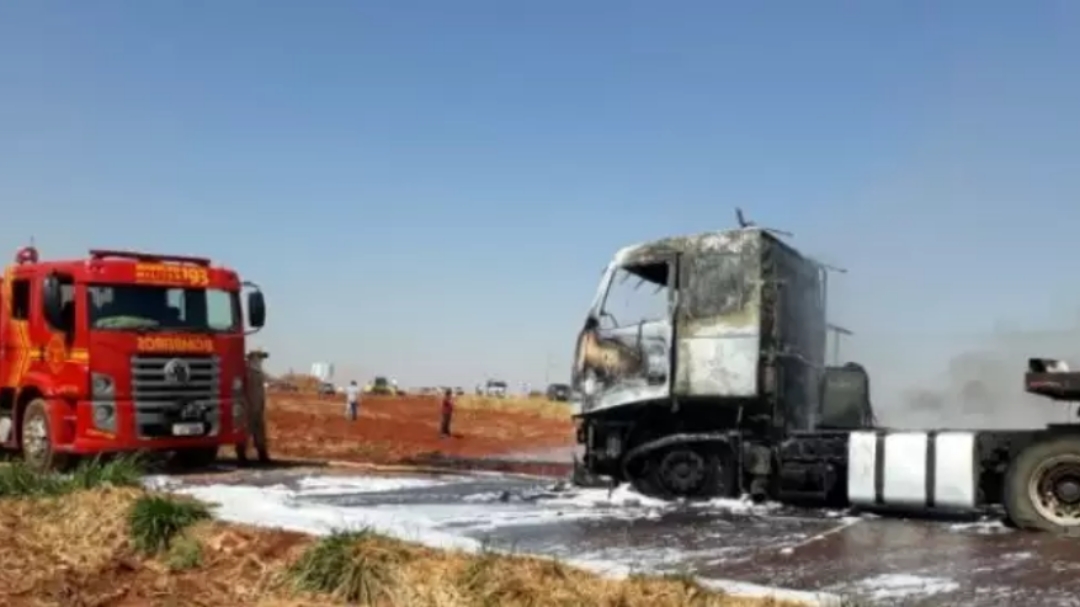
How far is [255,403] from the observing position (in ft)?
56.6

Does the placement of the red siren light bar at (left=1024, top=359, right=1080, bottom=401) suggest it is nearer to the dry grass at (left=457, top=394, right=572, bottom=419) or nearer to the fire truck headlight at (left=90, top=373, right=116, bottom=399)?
the fire truck headlight at (left=90, top=373, right=116, bottom=399)

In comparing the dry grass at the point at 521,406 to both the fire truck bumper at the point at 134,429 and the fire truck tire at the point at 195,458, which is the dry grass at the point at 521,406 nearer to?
the fire truck tire at the point at 195,458

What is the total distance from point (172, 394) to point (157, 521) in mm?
6301

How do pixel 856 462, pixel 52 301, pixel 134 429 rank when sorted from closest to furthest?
pixel 856 462
pixel 52 301
pixel 134 429

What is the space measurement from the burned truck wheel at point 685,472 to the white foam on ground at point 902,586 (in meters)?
4.49

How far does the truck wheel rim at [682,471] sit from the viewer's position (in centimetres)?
1257

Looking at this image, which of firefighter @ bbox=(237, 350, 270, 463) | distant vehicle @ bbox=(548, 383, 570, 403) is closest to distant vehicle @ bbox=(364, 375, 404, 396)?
distant vehicle @ bbox=(548, 383, 570, 403)

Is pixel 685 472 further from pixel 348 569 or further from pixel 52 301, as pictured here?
pixel 52 301

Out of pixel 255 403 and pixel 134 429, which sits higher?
pixel 255 403

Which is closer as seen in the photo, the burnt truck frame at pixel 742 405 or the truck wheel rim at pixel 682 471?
the burnt truck frame at pixel 742 405

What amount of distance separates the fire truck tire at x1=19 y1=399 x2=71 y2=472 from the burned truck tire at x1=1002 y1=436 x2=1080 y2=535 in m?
11.5

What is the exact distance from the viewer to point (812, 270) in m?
13.7

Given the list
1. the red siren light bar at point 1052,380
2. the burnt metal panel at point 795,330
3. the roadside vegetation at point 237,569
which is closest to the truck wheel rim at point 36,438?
the roadside vegetation at point 237,569

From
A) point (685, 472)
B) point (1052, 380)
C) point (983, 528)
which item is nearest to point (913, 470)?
point (983, 528)
